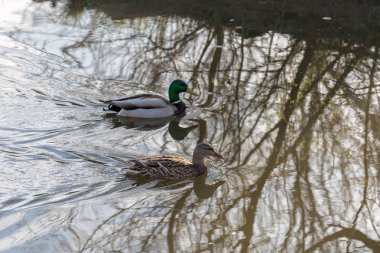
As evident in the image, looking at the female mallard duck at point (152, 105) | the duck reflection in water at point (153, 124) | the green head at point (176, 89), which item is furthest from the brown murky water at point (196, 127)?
the green head at point (176, 89)

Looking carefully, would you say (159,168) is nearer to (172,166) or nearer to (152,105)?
(172,166)

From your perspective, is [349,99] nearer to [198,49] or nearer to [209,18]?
[198,49]

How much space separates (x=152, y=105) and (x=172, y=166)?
2430 millimetres

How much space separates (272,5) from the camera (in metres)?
16.4

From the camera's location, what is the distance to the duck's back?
8.02m

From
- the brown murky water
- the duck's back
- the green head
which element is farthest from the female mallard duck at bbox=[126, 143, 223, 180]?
the green head

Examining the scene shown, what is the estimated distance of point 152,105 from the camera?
34.1ft

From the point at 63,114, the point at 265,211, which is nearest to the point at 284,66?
the point at 63,114

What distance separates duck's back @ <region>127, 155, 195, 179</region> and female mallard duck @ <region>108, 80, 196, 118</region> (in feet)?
7.02

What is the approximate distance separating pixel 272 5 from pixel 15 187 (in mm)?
10101

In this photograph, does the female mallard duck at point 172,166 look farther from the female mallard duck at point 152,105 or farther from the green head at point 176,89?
the green head at point 176,89

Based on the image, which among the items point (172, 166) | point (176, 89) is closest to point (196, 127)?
point (176, 89)

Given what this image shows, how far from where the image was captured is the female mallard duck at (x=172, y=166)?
8.02 metres

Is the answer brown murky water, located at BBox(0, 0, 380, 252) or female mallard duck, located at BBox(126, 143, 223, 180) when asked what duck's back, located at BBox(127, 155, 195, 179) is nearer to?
female mallard duck, located at BBox(126, 143, 223, 180)
